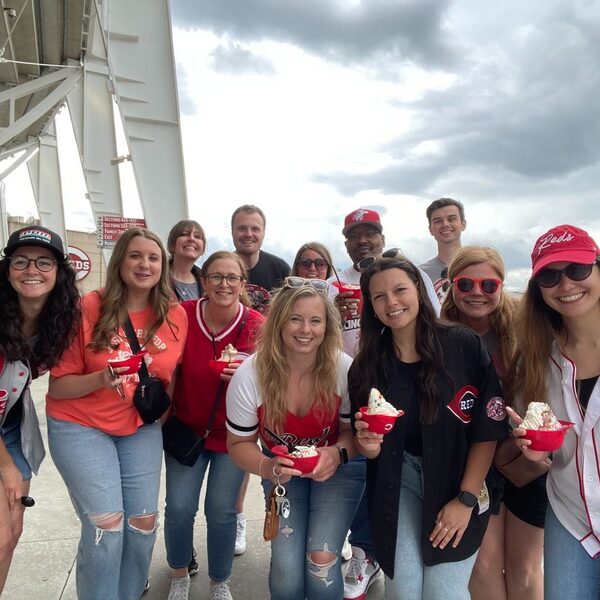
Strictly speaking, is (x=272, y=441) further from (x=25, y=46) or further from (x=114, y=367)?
(x=25, y=46)

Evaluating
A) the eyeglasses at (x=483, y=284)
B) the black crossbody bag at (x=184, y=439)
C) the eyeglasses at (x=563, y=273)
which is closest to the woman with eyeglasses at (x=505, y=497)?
the eyeglasses at (x=483, y=284)

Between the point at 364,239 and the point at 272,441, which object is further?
the point at 364,239

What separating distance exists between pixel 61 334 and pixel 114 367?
49cm

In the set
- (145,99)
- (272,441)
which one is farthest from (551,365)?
(145,99)

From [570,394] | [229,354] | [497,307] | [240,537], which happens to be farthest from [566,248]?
[240,537]

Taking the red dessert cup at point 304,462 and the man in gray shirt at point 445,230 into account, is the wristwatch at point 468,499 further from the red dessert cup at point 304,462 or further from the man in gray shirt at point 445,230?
the man in gray shirt at point 445,230

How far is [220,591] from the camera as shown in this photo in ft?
10.6

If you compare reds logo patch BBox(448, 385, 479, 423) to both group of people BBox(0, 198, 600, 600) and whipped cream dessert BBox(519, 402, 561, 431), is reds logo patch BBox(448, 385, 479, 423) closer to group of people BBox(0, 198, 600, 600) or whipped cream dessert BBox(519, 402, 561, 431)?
group of people BBox(0, 198, 600, 600)

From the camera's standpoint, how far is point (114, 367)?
248 cm

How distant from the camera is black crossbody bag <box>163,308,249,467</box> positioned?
309 centimetres

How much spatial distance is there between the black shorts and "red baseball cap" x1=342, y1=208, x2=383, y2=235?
2.38m

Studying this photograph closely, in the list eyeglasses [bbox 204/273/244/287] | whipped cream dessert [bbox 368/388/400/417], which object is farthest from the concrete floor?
eyeglasses [bbox 204/273/244/287]

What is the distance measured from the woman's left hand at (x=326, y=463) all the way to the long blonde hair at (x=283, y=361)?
238mm

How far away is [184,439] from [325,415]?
105cm
